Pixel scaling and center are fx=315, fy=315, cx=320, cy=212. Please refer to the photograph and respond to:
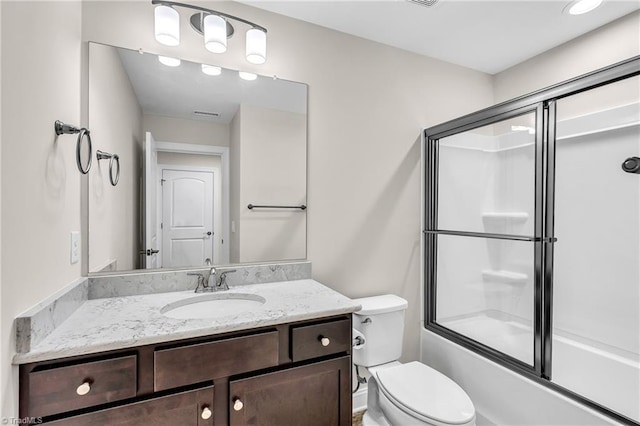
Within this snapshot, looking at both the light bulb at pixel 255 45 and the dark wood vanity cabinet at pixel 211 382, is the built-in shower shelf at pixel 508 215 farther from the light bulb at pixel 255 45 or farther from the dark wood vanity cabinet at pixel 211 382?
the light bulb at pixel 255 45

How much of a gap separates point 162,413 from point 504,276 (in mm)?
2254

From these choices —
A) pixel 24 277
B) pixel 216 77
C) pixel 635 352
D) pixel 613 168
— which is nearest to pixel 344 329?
pixel 24 277

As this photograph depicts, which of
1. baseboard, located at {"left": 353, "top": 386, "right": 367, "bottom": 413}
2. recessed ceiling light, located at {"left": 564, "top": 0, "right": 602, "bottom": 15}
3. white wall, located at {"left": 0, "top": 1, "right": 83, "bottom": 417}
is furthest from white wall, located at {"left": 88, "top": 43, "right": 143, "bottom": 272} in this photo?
recessed ceiling light, located at {"left": 564, "top": 0, "right": 602, "bottom": 15}

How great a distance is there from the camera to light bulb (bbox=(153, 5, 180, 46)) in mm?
1419

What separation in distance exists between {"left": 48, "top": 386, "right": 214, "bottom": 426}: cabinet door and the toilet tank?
0.91 metres

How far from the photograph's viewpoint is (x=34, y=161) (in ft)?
3.09

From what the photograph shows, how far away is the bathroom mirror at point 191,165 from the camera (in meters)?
1.45

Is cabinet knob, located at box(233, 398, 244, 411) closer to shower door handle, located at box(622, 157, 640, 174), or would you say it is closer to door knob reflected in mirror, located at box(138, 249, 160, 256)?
door knob reflected in mirror, located at box(138, 249, 160, 256)

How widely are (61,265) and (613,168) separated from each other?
2843 mm

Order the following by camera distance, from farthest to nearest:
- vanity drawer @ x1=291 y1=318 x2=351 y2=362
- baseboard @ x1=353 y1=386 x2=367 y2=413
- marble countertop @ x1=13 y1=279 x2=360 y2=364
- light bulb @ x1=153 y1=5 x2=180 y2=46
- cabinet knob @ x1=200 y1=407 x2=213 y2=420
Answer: baseboard @ x1=353 y1=386 x2=367 y2=413
light bulb @ x1=153 y1=5 x2=180 y2=46
vanity drawer @ x1=291 y1=318 x2=351 y2=362
cabinet knob @ x1=200 y1=407 x2=213 y2=420
marble countertop @ x1=13 y1=279 x2=360 y2=364

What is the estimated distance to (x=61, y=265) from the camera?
3.78 feet

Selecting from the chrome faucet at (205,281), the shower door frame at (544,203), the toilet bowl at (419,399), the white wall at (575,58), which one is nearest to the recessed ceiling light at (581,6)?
the white wall at (575,58)

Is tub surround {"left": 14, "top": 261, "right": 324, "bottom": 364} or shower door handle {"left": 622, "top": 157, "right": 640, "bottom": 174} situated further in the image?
shower door handle {"left": 622, "top": 157, "right": 640, "bottom": 174}

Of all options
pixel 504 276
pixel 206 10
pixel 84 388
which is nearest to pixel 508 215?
pixel 504 276
